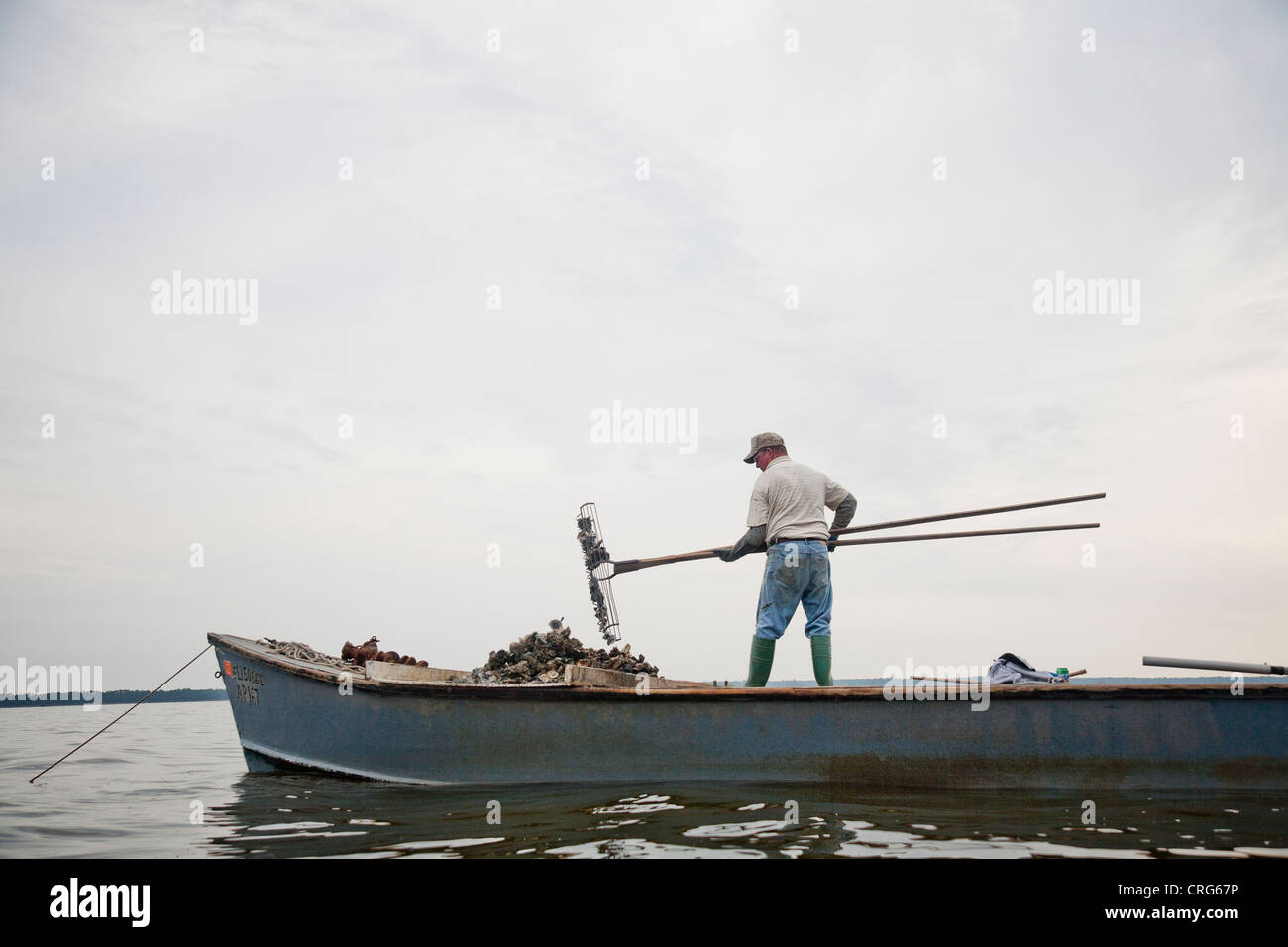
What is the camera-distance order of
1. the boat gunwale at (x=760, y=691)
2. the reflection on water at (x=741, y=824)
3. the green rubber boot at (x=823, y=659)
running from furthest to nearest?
the green rubber boot at (x=823, y=659)
the boat gunwale at (x=760, y=691)
the reflection on water at (x=741, y=824)

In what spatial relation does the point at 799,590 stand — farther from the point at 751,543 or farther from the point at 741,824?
the point at 741,824

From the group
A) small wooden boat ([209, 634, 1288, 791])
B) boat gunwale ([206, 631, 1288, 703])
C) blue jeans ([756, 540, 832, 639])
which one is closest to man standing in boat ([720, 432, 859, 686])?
blue jeans ([756, 540, 832, 639])

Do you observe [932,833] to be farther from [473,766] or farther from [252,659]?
[252,659]

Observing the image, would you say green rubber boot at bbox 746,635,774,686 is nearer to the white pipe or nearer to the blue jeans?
the blue jeans

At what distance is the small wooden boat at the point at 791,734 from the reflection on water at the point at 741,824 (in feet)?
0.58

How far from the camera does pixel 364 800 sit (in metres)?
Result: 6.41

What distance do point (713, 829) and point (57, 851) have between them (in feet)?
12.8

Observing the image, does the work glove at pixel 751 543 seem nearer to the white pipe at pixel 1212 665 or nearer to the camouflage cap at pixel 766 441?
the camouflage cap at pixel 766 441

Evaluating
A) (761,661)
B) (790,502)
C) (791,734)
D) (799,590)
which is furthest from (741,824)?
(790,502)

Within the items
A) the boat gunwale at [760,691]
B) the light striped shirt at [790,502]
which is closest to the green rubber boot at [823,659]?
the boat gunwale at [760,691]

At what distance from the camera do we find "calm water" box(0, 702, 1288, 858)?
4332mm

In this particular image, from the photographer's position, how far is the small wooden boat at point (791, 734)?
18.7 ft

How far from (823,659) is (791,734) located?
712 millimetres

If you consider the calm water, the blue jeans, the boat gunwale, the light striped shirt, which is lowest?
the calm water
